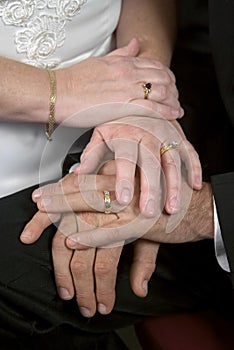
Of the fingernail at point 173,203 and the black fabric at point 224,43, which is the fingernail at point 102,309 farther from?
the black fabric at point 224,43

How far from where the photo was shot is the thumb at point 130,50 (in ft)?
4.27

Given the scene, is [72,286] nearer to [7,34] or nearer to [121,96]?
[121,96]

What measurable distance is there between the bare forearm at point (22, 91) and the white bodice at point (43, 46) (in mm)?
73

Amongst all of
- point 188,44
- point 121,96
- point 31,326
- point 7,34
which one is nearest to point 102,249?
point 31,326

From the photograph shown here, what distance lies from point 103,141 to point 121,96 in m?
0.09

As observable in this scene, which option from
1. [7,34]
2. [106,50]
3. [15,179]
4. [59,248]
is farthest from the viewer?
[106,50]

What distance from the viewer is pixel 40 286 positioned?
1.09m

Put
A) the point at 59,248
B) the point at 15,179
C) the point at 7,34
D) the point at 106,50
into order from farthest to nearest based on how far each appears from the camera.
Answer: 1. the point at 106,50
2. the point at 15,179
3. the point at 7,34
4. the point at 59,248

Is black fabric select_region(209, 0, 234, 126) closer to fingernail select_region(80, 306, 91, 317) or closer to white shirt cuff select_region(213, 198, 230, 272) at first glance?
white shirt cuff select_region(213, 198, 230, 272)

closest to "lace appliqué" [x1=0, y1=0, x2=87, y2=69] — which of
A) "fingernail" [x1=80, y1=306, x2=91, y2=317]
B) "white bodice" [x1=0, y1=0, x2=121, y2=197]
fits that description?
"white bodice" [x1=0, y1=0, x2=121, y2=197]

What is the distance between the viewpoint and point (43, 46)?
125cm

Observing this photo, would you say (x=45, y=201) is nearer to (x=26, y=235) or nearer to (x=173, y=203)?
(x=26, y=235)

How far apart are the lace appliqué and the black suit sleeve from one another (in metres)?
0.40

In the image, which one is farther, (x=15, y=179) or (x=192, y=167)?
(x=15, y=179)
